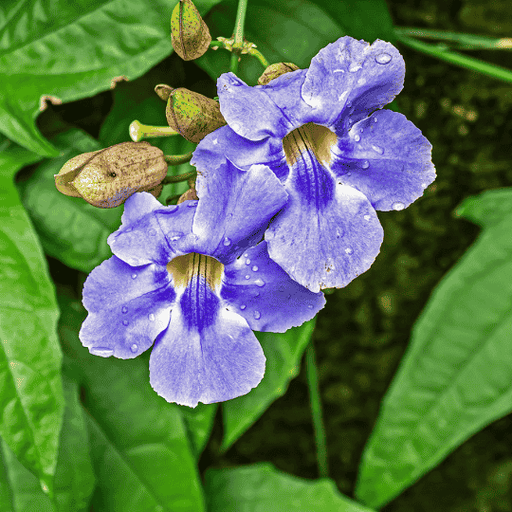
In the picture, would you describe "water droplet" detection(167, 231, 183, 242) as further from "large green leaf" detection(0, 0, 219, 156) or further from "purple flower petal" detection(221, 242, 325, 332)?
"large green leaf" detection(0, 0, 219, 156)

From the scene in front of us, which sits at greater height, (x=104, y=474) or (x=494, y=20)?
(x=494, y=20)

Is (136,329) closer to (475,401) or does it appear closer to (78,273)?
(78,273)

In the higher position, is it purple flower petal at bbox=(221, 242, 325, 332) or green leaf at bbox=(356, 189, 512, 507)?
purple flower petal at bbox=(221, 242, 325, 332)

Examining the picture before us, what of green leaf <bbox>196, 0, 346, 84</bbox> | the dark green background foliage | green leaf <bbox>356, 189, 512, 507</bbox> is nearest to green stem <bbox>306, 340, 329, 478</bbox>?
the dark green background foliage

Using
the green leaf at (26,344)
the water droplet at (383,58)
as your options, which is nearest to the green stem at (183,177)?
the water droplet at (383,58)

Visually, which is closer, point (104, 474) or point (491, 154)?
point (104, 474)

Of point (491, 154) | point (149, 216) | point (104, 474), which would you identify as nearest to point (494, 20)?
point (491, 154)

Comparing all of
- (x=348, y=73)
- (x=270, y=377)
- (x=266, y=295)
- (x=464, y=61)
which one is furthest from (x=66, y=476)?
(x=464, y=61)
